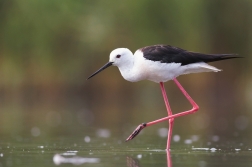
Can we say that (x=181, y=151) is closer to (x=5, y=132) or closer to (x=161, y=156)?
(x=161, y=156)

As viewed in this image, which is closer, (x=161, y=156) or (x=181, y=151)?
(x=161, y=156)

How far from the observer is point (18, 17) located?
2166 centimetres

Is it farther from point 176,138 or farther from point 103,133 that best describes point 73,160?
point 103,133

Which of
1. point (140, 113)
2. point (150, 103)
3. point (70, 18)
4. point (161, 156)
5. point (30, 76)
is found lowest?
point (161, 156)

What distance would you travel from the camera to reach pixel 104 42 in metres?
21.3

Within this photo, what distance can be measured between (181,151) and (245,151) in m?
0.85

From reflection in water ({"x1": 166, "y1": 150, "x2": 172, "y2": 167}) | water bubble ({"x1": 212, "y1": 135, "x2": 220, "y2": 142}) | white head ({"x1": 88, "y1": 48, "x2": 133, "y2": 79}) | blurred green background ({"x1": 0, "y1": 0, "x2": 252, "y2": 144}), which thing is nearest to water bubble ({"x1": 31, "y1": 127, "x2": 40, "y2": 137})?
white head ({"x1": 88, "y1": 48, "x2": 133, "y2": 79})

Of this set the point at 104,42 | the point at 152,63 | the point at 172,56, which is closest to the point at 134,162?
the point at 152,63

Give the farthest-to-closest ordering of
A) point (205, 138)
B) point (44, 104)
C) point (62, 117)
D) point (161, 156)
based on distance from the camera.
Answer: point (44, 104), point (62, 117), point (205, 138), point (161, 156)

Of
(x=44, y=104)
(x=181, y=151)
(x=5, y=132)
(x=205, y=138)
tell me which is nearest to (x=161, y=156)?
(x=181, y=151)

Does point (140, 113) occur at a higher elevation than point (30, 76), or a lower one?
lower

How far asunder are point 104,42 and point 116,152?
1262 centimetres

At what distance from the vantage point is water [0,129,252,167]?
24.9 feet

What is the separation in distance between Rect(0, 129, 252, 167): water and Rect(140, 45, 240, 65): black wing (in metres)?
1.25
